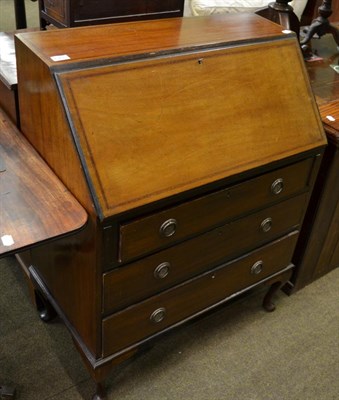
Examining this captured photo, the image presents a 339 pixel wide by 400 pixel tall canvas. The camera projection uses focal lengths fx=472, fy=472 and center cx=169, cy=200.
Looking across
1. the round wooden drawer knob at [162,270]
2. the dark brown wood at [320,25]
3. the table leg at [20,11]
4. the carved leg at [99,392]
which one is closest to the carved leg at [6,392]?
the carved leg at [99,392]

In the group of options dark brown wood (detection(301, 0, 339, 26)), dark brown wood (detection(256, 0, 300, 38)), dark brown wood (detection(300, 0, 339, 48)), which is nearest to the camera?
dark brown wood (detection(256, 0, 300, 38))

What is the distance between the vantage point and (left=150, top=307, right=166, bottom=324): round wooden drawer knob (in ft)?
4.41

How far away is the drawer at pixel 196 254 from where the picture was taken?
119cm

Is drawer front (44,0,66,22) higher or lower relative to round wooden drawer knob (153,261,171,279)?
higher

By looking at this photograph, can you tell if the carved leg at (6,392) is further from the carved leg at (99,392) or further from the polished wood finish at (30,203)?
the polished wood finish at (30,203)

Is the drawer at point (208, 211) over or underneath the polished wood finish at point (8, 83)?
underneath

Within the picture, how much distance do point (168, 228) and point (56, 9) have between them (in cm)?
89

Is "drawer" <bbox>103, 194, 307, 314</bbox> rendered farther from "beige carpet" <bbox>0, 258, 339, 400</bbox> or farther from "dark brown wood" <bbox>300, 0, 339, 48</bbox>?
"dark brown wood" <bbox>300, 0, 339, 48</bbox>

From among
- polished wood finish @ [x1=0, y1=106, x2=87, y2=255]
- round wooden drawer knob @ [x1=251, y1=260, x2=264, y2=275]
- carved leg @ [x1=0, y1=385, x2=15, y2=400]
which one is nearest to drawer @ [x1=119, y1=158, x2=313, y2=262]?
polished wood finish @ [x1=0, y1=106, x2=87, y2=255]

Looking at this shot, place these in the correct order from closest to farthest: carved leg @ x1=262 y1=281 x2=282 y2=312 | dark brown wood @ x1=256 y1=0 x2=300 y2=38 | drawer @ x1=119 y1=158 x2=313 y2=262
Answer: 1. drawer @ x1=119 y1=158 x2=313 y2=262
2. dark brown wood @ x1=256 y1=0 x2=300 y2=38
3. carved leg @ x1=262 y1=281 x2=282 y2=312

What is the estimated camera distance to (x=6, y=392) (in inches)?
55.5

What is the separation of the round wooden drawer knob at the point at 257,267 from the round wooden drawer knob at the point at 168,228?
18.1 inches

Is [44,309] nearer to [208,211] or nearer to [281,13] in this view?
[208,211]

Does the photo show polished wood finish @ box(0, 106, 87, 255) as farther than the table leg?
No
